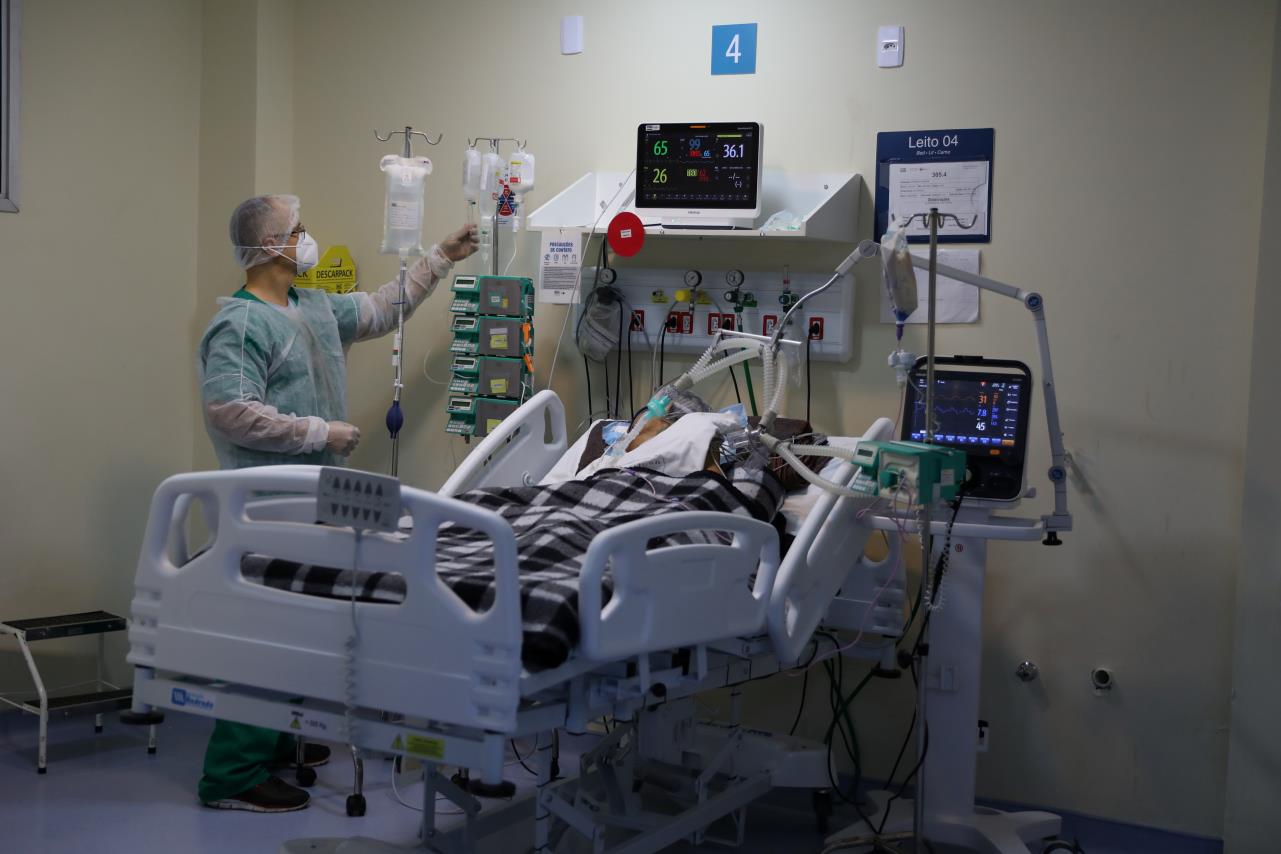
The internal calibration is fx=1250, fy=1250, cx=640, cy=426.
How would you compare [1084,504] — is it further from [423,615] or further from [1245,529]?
[423,615]

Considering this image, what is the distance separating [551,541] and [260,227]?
1698 mm

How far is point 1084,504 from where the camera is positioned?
3592 mm

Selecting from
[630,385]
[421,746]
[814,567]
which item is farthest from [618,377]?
[421,746]

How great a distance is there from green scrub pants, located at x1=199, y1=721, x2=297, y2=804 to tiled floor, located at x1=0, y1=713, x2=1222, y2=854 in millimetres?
67

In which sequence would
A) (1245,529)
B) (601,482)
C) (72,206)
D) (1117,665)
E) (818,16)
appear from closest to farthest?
1. (601,482)
2. (1245,529)
3. (1117,665)
4. (818,16)
5. (72,206)

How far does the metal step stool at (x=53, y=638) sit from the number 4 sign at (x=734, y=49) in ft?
8.70

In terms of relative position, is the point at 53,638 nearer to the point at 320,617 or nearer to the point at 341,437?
the point at 341,437

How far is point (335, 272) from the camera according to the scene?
458cm

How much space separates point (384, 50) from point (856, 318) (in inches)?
78.1

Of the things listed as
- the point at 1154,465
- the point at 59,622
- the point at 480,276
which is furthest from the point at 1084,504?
the point at 59,622

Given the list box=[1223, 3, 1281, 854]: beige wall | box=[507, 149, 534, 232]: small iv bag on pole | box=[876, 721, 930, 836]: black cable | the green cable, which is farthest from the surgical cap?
box=[1223, 3, 1281, 854]: beige wall

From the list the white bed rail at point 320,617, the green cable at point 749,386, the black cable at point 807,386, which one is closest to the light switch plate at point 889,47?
the black cable at point 807,386

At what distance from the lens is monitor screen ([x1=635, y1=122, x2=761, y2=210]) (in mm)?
3645

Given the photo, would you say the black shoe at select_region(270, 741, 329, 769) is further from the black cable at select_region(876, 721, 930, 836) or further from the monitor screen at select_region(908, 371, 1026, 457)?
the monitor screen at select_region(908, 371, 1026, 457)
